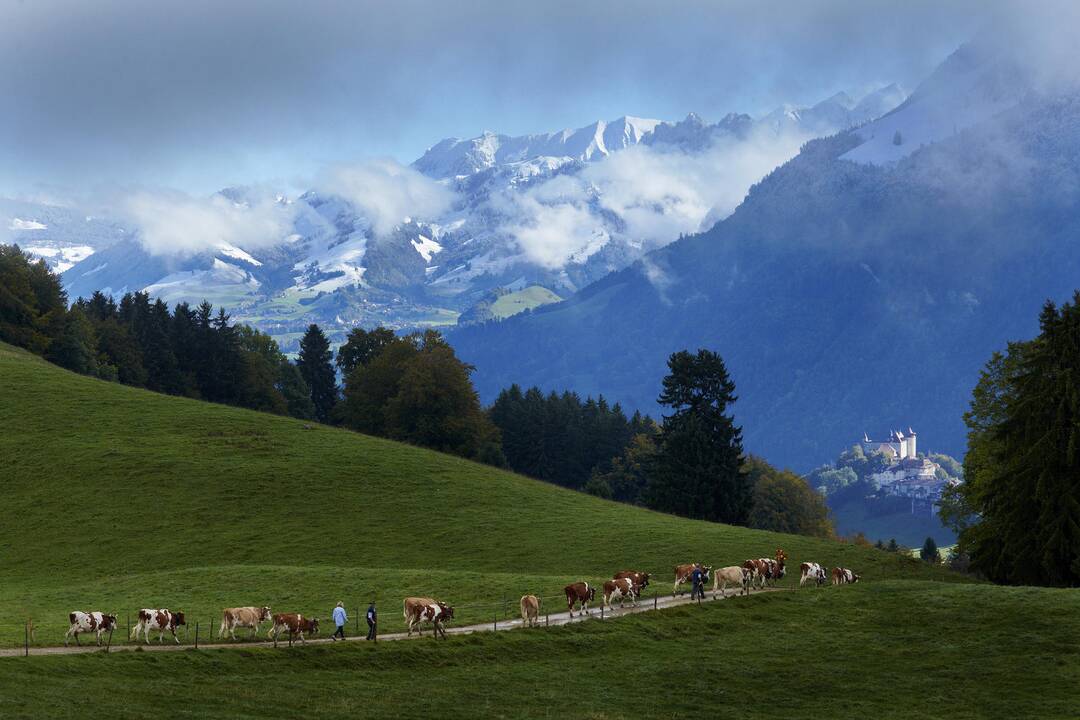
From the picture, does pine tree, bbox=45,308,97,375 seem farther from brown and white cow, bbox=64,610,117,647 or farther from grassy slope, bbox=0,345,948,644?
brown and white cow, bbox=64,610,117,647

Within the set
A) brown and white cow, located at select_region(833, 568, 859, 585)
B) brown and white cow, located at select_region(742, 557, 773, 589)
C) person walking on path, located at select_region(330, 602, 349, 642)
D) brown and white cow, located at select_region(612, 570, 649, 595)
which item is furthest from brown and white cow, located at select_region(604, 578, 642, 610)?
brown and white cow, located at select_region(833, 568, 859, 585)

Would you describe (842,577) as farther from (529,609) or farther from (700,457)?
(700,457)

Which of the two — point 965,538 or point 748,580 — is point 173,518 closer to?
point 748,580

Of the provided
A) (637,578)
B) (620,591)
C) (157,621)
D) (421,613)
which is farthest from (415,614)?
(637,578)

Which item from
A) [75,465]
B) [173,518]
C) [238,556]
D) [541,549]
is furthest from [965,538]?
[75,465]

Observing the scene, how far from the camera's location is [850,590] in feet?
218

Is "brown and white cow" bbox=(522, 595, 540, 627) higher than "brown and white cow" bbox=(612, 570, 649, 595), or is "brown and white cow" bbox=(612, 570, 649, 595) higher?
"brown and white cow" bbox=(612, 570, 649, 595)

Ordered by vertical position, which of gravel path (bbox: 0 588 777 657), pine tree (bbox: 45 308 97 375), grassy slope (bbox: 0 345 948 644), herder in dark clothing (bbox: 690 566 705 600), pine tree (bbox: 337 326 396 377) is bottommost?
gravel path (bbox: 0 588 777 657)

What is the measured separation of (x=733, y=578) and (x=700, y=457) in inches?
2452

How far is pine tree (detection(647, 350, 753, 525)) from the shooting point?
5064 inches

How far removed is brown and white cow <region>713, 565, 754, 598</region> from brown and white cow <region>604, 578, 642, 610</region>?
20.4 ft

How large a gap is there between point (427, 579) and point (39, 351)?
101 meters

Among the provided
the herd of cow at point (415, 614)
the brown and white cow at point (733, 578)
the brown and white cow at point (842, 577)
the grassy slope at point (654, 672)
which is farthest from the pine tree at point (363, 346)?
the grassy slope at point (654, 672)

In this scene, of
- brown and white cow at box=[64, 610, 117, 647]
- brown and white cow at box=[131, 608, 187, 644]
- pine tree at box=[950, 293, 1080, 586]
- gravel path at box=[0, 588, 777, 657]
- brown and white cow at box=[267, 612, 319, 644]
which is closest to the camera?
gravel path at box=[0, 588, 777, 657]
